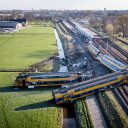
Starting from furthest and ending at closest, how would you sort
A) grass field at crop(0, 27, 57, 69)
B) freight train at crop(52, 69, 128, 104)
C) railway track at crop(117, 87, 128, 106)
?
1. grass field at crop(0, 27, 57, 69)
2. railway track at crop(117, 87, 128, 106)
3. freight train at crop(52, 69, 128, 104)

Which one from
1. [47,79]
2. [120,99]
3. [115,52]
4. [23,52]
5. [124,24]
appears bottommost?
[23,52]

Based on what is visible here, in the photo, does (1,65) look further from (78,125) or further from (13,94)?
(78,125)

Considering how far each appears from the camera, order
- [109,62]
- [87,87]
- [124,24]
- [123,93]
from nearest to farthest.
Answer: [87,87]
[123,93]
[109,62]
[124,24]

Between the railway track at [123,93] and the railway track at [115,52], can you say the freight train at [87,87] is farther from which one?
the railway track at [115,52]

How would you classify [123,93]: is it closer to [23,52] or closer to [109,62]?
[109,62]

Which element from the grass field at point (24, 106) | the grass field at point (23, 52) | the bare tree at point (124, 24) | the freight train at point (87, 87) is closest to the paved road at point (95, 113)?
the freight train at point (87, 87)

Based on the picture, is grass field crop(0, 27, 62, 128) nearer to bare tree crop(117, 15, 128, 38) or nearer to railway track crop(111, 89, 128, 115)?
railway track crop(111, 89, 128, 115)

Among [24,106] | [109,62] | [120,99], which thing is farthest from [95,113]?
[109,62]

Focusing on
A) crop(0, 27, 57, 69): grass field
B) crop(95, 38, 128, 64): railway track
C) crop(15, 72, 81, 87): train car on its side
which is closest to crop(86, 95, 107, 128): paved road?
crop(15, 72, 81, 87): train car on its side
